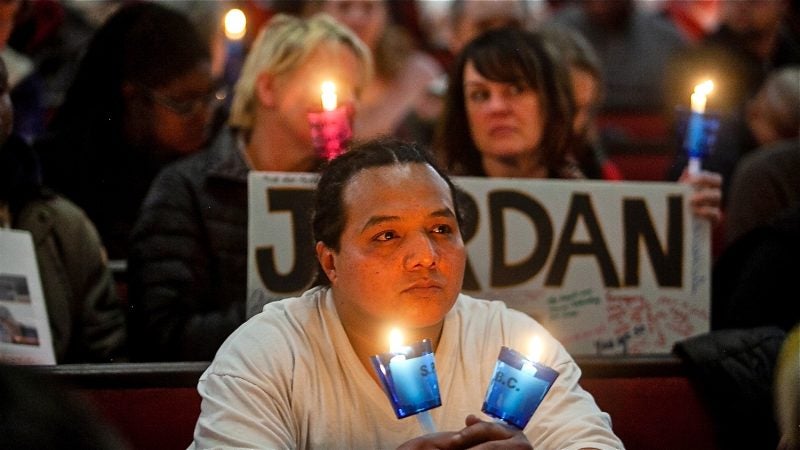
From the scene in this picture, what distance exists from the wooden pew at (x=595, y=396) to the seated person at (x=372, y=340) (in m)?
0.48

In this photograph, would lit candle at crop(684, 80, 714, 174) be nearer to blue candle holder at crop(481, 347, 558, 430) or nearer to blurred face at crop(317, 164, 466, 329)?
blurred face at crop(317, 164, 466, 329)

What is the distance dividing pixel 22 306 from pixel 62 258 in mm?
307

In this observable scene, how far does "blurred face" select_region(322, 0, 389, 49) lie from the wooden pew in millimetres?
2869

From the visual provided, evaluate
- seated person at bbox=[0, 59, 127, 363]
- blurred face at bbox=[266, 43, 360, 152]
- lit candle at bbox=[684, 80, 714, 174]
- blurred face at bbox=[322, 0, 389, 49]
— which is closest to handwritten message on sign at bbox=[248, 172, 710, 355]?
lit candle at bbox=[684, 80, 714, 174]

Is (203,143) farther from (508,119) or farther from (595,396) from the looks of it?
(595,396)

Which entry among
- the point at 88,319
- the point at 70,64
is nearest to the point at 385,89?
the point at 70,64

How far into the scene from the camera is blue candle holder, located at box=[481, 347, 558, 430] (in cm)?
249

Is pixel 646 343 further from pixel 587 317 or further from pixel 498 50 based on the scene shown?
pixel 498 50

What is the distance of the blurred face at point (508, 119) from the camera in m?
4.20

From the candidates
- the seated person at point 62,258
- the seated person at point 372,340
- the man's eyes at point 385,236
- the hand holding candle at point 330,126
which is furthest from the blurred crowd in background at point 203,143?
the man's eyes at point 385,236

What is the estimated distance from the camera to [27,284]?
3502 millimetres

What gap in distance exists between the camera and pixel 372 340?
2861 mm

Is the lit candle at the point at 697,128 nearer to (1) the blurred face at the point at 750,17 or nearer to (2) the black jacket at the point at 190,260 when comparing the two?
(2) the black jacket at the point at 190,260

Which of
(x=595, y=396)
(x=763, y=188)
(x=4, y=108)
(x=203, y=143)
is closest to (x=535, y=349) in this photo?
(x=595, y=396)
